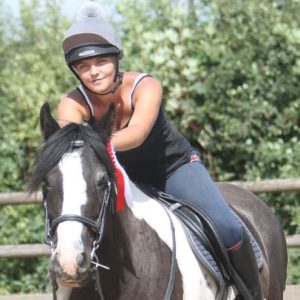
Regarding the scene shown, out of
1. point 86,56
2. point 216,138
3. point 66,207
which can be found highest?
point 86,56

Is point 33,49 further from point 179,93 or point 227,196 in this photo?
point 227,196

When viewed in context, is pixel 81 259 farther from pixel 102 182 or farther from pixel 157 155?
pixel 157 155

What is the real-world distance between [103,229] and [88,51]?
95cm

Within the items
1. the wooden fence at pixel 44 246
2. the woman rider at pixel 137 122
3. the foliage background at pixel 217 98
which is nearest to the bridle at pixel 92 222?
the woman rider at pixel 137 122

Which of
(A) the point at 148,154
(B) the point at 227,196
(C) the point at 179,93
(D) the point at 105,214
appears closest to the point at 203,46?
(C) the point at 179,93

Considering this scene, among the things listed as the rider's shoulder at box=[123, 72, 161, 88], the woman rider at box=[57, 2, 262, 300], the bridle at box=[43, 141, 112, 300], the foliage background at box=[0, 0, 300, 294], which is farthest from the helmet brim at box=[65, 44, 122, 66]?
the foliage background at box=[0, 0, 300, 294]

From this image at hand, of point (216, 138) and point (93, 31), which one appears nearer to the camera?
point (93, 31)

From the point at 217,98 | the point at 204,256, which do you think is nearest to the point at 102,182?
the point at 204,256

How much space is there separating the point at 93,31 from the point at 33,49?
6.85m

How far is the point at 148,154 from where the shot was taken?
4.56 metres

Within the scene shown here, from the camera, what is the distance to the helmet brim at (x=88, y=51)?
420 cm

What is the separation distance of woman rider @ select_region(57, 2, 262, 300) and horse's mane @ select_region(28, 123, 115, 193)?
14cm

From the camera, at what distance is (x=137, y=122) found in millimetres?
4070

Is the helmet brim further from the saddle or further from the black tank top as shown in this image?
the saddle
